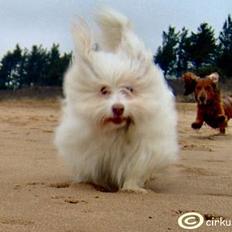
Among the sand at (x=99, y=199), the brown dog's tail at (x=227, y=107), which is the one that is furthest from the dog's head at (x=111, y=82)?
the brown dog's tail at (x=227, y=107)

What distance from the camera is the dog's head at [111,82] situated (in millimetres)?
5316

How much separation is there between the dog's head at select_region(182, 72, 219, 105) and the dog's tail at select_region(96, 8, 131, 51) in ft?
19.5

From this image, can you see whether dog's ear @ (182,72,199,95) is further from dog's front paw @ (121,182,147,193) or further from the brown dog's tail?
dog's front paw @ (121,182,147,193)

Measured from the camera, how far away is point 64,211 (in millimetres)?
4445

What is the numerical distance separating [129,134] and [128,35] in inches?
36.8

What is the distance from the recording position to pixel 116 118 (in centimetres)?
527

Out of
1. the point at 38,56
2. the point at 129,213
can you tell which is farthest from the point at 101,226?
the point at 38,56

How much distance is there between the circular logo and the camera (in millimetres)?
4059

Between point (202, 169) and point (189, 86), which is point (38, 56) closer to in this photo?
point (189, 86)

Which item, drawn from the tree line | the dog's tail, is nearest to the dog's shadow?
the dog's tail

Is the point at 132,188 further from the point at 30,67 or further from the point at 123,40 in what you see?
the point at 30,67
